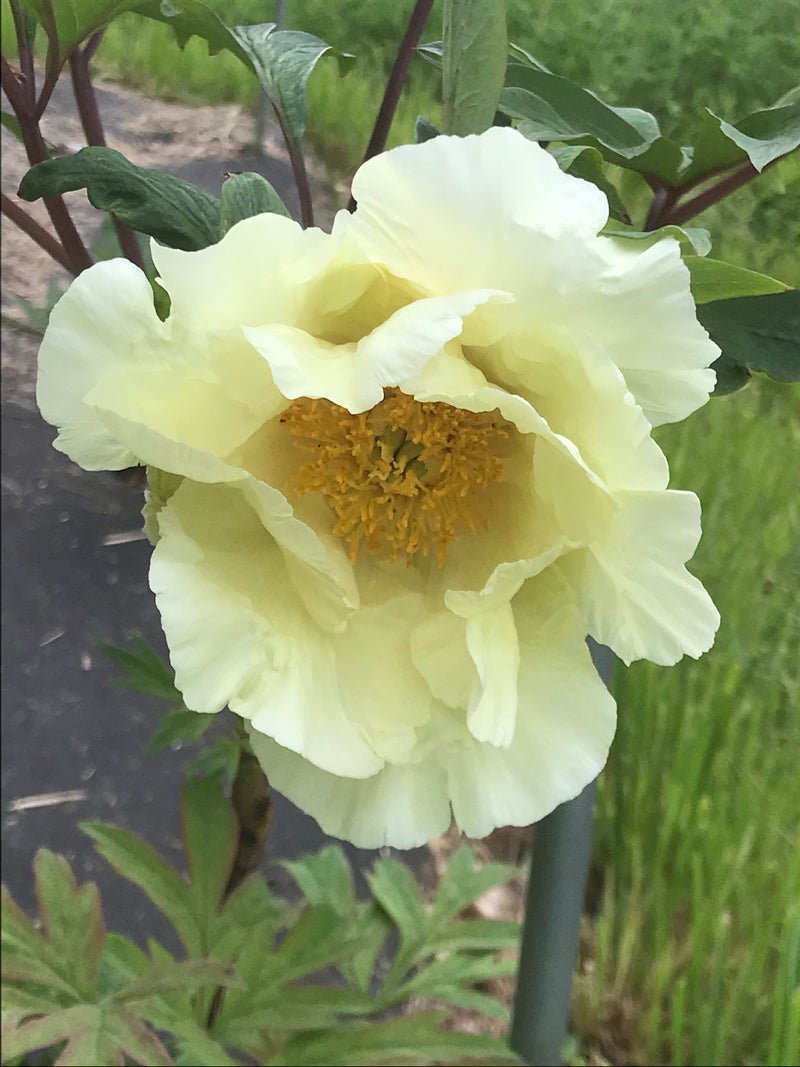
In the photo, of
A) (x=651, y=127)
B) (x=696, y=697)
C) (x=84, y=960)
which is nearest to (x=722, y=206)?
(x=651, y=127)

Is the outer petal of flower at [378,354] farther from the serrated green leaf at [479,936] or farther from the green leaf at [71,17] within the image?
the serrated green leaf at [479,936]

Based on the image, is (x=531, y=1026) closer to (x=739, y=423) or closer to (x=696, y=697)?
(x=696, y=697)

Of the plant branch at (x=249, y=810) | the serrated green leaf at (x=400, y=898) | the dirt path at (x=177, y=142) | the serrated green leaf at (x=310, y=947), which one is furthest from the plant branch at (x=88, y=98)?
the serrated green leaf at (x=400, y=898)

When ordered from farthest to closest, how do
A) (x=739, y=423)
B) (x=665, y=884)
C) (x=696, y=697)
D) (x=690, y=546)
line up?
(x=665, y=884), (x=696, y=697), (x=739, y=423), (x=690, y=546)

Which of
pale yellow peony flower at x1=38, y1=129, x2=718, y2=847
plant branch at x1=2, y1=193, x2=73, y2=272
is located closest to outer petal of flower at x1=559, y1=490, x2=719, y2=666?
pale yellow peony flower at x1=38, y1=129, x2=718, y2=847

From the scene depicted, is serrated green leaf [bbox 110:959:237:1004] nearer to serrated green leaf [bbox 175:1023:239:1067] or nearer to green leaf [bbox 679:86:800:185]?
serrated green leaf [bbox 175:1023:239:1067]

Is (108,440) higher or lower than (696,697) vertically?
higher

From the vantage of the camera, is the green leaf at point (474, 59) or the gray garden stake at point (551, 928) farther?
the gray garden stake at point (551, 928)
